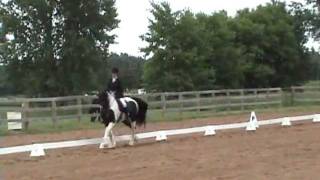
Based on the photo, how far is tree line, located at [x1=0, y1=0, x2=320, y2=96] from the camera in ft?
125

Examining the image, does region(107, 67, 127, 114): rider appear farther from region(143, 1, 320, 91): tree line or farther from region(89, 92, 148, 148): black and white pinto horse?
region(143, 1, 320, 91): tree line

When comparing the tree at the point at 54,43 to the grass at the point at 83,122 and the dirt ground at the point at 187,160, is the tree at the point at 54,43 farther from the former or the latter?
the dirt ground at the point at 187,160

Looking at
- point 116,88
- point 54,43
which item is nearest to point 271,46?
point 54,43

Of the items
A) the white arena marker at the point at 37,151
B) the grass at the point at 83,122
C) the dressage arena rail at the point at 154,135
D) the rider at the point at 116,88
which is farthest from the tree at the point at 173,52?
the white arena marker at the point at 37,151

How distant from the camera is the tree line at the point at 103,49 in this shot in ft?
125

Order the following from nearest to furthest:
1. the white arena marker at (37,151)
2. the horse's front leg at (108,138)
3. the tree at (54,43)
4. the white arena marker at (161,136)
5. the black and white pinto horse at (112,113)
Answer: the white arena marker at (37,151) < the horse's front leg at (108,138) < the black and white pinto horse at (112,113) < the white arena marker at (161,136) < the tree at (54,43)

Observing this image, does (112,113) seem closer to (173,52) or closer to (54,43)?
(173,52)

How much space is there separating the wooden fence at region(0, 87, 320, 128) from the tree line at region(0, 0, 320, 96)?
4604mm

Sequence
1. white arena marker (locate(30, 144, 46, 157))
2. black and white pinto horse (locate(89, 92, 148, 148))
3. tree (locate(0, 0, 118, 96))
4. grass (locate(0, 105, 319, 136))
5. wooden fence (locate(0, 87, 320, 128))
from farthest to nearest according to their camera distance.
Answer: tree (locate(0, 0, 118, 96)) < wooden fence (locate(0, 87, 320, 128)) < grass (locate(0, 105, 319, 136)) < black and white pinto horse (locate(89, 92, 148, 148)) < white arena marker (locate(30, 144, 46, 157))

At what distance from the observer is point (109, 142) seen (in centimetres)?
1563

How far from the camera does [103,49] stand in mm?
44375

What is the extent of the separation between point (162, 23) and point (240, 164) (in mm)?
27011

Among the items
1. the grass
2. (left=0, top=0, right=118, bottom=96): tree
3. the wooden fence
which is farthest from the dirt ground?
(left=0, top=0, right=118, bottom=96): tree

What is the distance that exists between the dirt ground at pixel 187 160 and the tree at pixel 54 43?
2408cm
